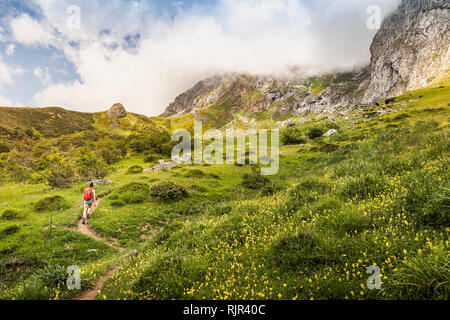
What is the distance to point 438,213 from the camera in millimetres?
5371

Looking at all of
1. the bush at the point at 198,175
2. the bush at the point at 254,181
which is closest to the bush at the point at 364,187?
the bush at the point at 254,181

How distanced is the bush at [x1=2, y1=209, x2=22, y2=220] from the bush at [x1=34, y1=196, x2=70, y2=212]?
180 centimetres

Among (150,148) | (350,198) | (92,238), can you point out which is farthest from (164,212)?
(150,148)

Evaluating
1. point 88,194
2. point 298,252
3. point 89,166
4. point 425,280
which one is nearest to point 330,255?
point 298,252

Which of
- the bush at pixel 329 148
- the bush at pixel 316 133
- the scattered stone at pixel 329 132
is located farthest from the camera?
the bush at pixel 316 133

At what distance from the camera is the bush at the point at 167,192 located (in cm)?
2144

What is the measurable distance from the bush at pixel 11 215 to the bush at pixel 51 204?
180 cm

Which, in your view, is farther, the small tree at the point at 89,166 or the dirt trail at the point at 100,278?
the small tree at the point at 89,166

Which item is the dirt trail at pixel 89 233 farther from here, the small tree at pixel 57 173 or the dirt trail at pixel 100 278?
the small tree at pixel 57 173

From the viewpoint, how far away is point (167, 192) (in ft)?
70.8

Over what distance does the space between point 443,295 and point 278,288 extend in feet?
9.76

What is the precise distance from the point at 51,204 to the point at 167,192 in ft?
34.1

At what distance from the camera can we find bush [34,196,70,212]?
59.2ft

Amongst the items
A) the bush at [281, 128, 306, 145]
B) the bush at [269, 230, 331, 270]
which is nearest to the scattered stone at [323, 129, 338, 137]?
the bush at [281, 128, 306, 145]
